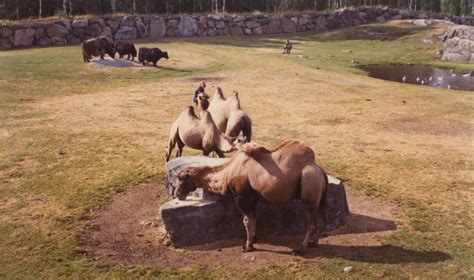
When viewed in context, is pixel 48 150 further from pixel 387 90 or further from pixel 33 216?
pixel 387 90

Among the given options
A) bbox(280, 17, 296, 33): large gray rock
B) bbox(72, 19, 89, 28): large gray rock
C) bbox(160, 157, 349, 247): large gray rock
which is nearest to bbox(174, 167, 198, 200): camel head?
bbox(160, 157, 349, 247): large gray rock

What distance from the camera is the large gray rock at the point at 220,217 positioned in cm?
912

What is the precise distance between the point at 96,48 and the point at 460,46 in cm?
2626

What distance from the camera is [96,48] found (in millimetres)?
30828

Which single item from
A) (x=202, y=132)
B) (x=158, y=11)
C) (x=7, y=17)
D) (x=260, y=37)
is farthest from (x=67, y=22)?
(x=202, y=132)

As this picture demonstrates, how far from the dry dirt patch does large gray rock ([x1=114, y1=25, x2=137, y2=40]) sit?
33.8 meters

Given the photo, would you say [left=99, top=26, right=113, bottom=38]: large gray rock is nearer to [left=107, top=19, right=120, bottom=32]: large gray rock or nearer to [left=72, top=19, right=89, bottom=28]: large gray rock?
[left=107, top=19, right=120, bottom=32]: large gray rock

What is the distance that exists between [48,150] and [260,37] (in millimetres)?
36811

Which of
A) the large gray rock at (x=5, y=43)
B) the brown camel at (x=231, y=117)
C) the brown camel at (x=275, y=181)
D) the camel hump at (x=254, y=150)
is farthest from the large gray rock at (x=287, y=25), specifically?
the camel hump at (x=254, y=150)

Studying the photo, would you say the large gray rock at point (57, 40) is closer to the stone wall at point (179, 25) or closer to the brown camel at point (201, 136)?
the stone wall at point (179, 25)

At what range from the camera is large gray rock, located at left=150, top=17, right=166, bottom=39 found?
4481 centimetres

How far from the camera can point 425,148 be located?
15531mm

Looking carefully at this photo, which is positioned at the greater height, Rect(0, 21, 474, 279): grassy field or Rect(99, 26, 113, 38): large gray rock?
Rect(99, 26, 113, 38): large gray rock

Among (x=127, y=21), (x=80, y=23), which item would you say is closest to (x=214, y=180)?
(x=80, y=23)
